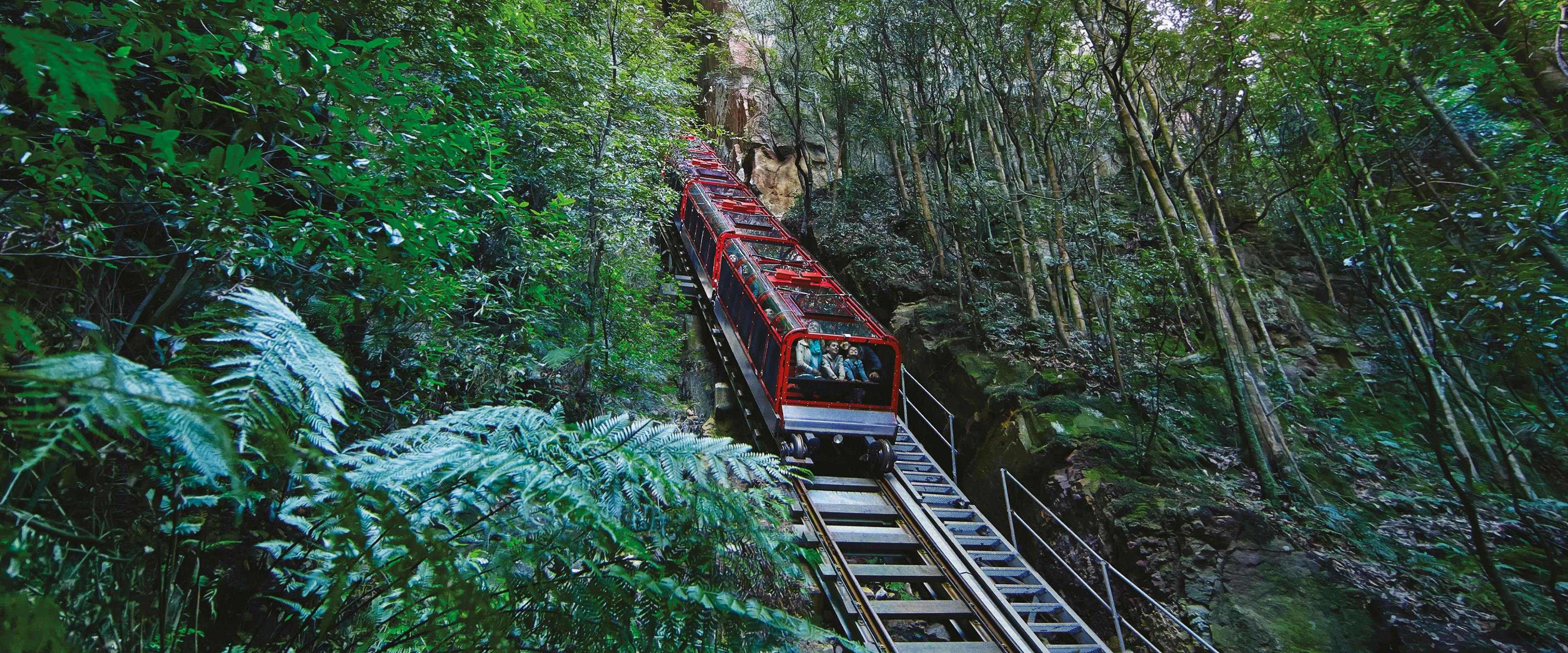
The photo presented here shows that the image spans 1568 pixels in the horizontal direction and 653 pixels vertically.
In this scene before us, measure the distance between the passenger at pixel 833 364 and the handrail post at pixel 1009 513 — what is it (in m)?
2.44

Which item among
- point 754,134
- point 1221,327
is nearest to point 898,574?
point 1221,327

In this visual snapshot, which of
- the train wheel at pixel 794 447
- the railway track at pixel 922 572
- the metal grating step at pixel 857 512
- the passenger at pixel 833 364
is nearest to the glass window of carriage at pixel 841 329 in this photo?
the passenger at pixel 833 364

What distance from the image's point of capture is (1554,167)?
491 centimetres

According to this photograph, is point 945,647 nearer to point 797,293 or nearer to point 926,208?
point 797,293

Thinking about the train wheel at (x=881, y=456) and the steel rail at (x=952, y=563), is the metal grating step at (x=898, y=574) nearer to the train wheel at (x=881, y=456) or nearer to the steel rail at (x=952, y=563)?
the steel rail at (x=952, y=563)

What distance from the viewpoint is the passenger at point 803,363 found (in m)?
8.73

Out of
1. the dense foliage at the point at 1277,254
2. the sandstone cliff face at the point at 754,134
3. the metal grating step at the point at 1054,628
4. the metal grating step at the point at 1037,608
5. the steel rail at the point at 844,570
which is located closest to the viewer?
the dense foliage at the point at 1277,254

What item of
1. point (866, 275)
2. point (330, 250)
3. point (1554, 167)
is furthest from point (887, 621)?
point (866, 275)

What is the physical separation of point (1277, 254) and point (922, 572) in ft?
47.8

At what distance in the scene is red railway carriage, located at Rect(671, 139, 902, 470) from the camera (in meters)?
8.58

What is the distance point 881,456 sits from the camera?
8.52 m

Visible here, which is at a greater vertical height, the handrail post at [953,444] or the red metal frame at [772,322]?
the red metal frame at [772,322]

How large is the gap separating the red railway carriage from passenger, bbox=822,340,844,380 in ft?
0.04

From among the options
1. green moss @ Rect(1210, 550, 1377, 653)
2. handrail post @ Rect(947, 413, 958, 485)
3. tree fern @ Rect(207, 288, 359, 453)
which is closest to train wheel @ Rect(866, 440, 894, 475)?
handrail post @ Rect(947, 413, 958, 485)
